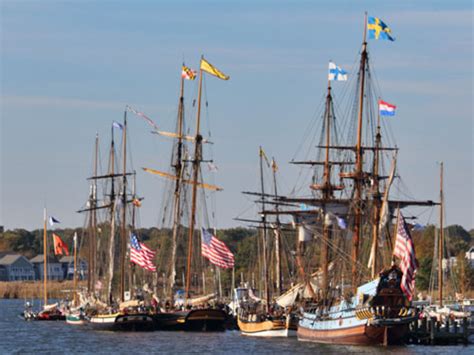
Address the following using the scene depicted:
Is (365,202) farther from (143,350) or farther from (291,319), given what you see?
(143,350)

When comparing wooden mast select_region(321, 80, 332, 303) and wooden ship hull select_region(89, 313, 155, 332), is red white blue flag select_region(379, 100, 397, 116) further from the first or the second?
wooden ship hull select_region(89, 313, 155, 332)

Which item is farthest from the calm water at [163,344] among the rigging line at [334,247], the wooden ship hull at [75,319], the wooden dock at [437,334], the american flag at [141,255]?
the wooden ship hull at [75,319]

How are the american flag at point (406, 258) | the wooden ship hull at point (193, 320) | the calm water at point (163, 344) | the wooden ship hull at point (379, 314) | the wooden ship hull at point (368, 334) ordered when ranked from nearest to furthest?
the american flag at point (406, 258) → the wooden ship hull at point (379, 314) → the wooden ship hull at point (368, 334) → the calm water at point (163, 344) → the wooden ship hull at point (193, 320)

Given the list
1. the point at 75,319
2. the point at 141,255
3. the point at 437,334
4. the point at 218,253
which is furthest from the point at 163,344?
the point at 75,319

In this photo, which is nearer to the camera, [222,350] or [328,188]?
[222,350]

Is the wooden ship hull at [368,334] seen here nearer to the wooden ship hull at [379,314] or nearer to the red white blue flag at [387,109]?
the wooden ship hull at [379,314]

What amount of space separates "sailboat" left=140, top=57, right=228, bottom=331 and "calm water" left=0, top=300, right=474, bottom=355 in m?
1.89

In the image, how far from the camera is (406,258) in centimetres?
A: 9381

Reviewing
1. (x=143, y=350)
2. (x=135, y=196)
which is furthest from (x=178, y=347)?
(x=135, y=196)

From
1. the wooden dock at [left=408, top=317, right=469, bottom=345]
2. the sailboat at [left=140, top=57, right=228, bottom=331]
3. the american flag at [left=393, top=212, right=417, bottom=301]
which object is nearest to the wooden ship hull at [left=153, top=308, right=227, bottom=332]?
the sailboat at [left=140, top=57, right=228, bottom=331]

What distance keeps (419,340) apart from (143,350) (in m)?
18.8

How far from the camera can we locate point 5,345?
11169cm

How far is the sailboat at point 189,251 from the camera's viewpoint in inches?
4744

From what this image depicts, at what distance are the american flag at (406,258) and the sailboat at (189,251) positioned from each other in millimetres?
29090
